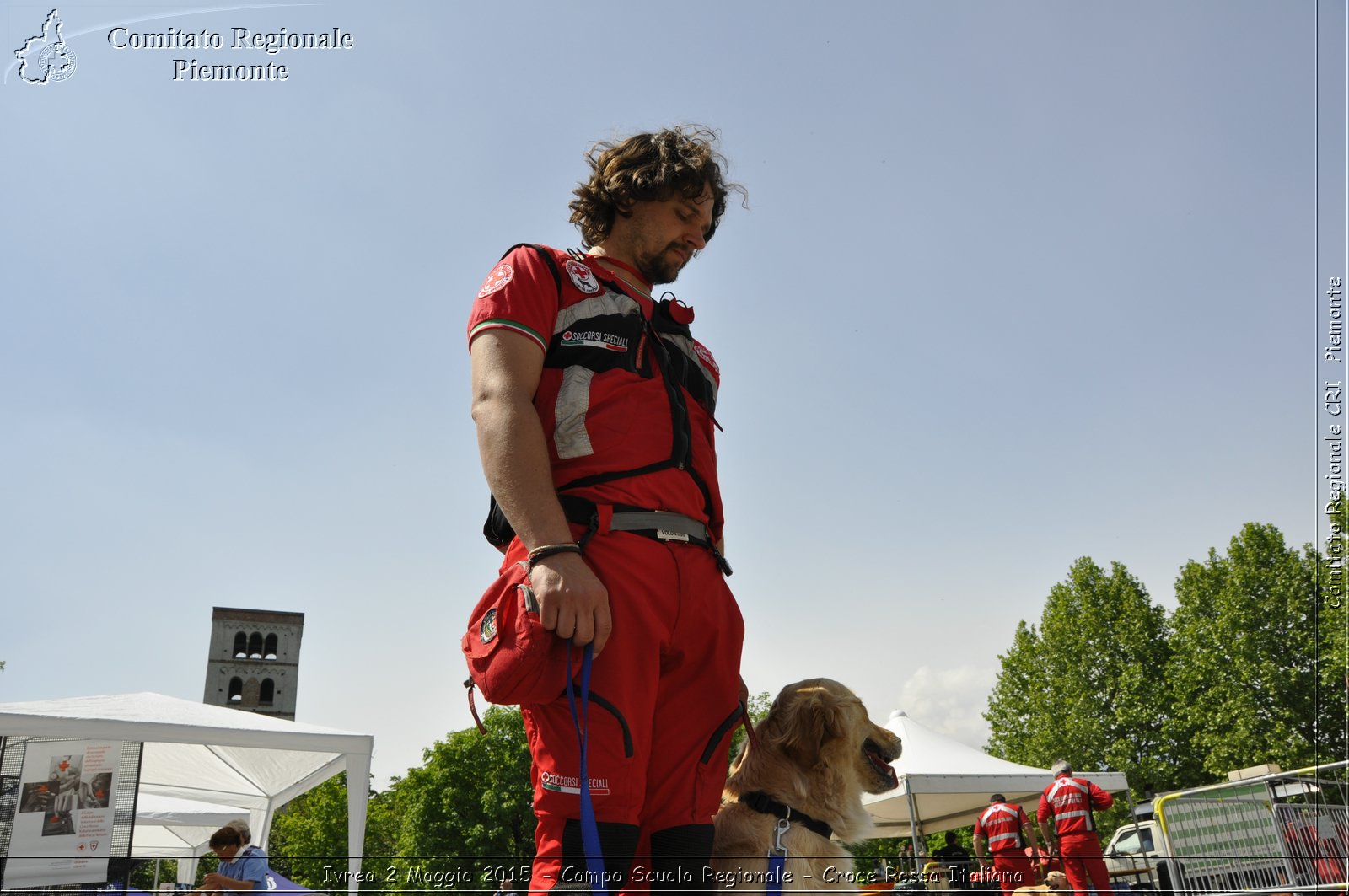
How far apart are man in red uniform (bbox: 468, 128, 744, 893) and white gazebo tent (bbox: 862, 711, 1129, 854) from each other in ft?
33.1

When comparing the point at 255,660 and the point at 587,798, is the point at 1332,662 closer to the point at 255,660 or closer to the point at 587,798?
the point at 587,798

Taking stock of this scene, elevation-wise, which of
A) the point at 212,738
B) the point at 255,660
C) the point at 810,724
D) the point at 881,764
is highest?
the point at 255,660

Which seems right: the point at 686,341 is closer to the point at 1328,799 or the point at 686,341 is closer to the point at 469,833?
the point at 1328,799

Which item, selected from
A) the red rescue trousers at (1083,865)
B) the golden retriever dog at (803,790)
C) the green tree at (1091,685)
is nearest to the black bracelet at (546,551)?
the golden retriever dog at (803,790)

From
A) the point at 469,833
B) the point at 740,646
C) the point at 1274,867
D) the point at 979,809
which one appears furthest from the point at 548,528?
the point at 469,833

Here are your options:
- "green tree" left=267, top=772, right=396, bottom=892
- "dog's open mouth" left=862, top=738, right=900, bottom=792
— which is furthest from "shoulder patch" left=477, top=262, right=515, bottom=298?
"green tree" left=267, top=772, right=396, bottom=892

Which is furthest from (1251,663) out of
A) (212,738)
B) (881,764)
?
(881,764)

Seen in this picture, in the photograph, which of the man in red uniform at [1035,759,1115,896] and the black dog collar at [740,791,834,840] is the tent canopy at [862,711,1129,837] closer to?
the man in red uniform at [1035,759,1115,896]

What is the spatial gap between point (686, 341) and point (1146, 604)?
4148 cm

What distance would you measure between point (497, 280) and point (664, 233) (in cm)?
55

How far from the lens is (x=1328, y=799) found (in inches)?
393

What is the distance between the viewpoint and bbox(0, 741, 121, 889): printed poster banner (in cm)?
768

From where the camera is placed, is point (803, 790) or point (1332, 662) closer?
point (803, 790)

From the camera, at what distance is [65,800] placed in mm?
7883
